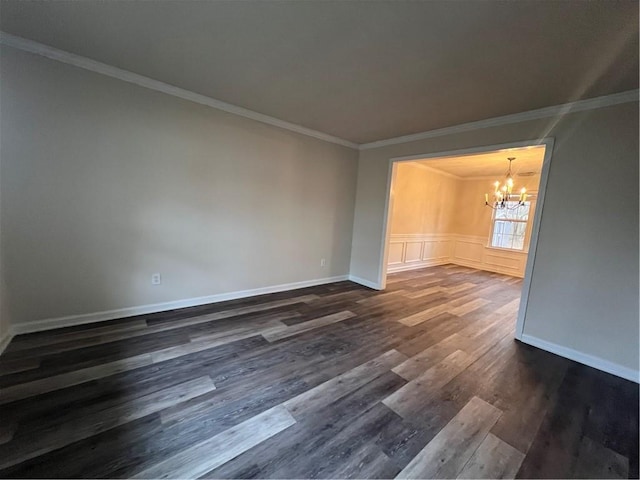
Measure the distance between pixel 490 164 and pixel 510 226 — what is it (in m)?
2.17

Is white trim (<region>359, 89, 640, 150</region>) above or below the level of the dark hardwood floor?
above

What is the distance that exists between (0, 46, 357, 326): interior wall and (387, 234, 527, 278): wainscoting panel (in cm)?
316

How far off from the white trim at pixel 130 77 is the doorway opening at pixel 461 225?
7.07 ft

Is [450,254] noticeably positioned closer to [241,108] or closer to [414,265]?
[414,265]

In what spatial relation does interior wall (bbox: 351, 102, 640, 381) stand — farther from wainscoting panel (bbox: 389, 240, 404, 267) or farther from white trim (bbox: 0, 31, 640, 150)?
wainscoting panel (bbox: 389, 240, 404, 267)

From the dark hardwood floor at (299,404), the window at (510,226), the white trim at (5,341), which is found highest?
the window at (510,226)

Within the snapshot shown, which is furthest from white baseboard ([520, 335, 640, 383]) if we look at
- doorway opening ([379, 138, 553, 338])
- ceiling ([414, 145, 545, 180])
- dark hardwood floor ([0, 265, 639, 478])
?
ceiling ([414, 145, 545, 180])

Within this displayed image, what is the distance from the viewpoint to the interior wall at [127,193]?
2.26 m

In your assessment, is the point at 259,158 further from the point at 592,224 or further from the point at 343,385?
the point at 592,224

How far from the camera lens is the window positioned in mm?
6281

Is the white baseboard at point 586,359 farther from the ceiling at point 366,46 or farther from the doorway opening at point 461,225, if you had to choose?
the ceiling at point 366,46

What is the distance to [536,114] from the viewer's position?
2766 mm

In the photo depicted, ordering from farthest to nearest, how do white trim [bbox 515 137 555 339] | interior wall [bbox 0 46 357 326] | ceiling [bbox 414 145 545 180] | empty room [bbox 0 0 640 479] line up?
ceiling [bbox 414 145 545 180] < white trim [bbox 515 137 555 339] < interior wall [bbox 0 46 357 326] < empty room [bbox 0 0 640 479]

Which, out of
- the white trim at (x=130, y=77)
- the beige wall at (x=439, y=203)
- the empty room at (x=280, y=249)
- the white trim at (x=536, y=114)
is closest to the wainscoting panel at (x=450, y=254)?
the beige wall at (x=439, y=203)
